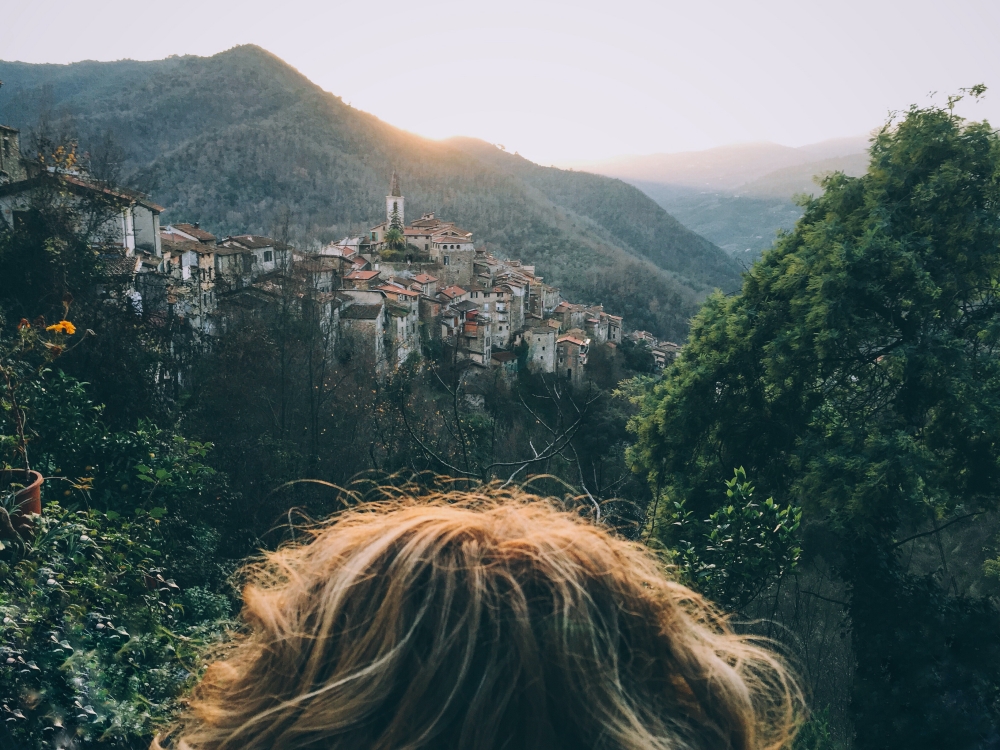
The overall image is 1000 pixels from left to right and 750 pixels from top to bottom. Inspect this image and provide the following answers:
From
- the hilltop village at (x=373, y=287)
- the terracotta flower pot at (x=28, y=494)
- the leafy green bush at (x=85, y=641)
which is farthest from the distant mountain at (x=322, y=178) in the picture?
the leafy green bush at (x=85, y=641)

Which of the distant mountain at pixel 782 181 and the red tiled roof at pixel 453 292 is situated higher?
the distant mountain at pixel 782 181

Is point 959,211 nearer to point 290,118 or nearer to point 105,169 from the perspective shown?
point 105,169

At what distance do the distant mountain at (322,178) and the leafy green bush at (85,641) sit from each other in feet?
147

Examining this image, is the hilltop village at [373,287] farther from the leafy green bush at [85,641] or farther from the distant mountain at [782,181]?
the distant mountain at [782,181]

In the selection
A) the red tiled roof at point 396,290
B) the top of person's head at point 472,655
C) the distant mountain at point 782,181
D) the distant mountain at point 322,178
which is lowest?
the red tiled roof at point 396,290

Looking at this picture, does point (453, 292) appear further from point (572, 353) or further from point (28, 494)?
point (28, 494)

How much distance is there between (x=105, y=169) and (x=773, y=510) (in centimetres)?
1239

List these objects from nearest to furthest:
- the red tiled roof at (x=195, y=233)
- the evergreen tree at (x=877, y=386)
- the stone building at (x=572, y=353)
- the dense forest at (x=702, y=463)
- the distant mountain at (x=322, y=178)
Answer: the dense forest at (x=702, y=463)
the evergreen tree at (x=877, y=386)
the red tiled roof at (x=195, y=233)
the stone building at (x=572, y=353)
the distant mountain at (x=322, y=178)

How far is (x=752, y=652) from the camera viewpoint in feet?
3.92

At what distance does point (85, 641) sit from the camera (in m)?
2.73

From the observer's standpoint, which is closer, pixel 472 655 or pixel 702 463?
pixel 472 655

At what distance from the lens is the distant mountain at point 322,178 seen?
57312 millimetres

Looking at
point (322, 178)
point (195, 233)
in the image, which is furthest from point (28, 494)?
point (322, 178)

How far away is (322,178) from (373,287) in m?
46.1
